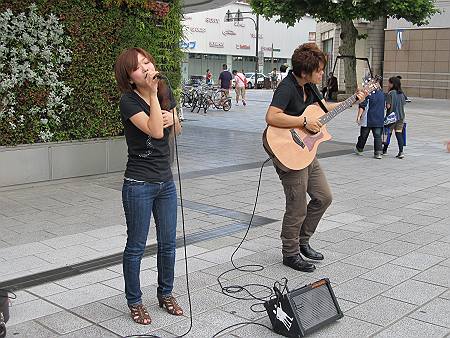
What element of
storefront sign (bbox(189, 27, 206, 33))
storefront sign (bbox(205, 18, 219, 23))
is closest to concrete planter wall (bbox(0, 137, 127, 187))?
storefront sign (bbox(189, 27, 206, 33))

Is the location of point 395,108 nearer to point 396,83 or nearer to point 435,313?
point 396,83

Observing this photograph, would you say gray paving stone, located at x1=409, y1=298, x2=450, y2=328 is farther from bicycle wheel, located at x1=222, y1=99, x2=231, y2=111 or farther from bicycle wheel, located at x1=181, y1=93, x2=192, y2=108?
bicycle wheel, located at x1=181, y1=93, x2=192, y2=108

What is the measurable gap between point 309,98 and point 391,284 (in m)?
1.63

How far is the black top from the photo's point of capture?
15.2 feet

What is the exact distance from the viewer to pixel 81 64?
28.3ft

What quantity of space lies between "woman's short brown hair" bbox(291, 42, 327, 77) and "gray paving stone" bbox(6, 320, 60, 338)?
2659 mm

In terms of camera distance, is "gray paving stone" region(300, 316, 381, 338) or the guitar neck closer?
"gray paving stone" region(300, 316, 381, 338)

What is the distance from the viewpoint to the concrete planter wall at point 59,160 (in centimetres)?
804

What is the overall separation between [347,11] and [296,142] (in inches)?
862

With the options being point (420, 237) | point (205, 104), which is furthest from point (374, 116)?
point (205, 104)

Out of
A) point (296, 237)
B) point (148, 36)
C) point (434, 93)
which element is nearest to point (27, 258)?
point (296, 237)

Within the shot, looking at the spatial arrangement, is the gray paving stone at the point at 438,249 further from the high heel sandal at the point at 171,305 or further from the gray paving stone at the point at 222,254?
the high heel sandal at the point at 171,305

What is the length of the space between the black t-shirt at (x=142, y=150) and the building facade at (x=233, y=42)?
50.5 m

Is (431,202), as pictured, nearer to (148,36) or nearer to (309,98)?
(309,98)
